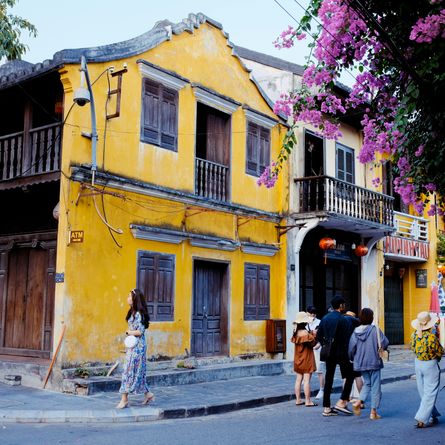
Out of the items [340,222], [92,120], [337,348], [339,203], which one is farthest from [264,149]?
[337,348]

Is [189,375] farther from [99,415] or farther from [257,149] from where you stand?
[257,149]

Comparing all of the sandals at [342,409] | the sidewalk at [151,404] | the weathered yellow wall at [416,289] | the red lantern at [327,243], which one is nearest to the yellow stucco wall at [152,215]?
Result: the sidewalk at [151,404]

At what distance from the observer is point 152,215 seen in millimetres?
13820

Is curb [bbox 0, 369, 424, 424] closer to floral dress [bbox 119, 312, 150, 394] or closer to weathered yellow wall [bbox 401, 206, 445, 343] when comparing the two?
floral dress [bbox 119, 312, 150, 394]

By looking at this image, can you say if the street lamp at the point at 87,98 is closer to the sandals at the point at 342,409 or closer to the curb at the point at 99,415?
the curb at the point at 99,415

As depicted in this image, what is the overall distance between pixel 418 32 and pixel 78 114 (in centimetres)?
738

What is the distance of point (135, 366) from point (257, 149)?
8456 mm

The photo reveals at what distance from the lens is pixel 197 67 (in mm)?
15383

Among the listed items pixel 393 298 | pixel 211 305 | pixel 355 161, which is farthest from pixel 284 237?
pixel 393 298

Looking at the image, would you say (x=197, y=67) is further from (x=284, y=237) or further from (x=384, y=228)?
(x=384, y=228)

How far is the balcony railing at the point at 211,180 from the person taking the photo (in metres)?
15.2

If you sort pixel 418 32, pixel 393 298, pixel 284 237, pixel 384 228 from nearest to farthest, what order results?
pixel 418 32 → pixel 284 237 → pixel 384 228 → pixel 393 298

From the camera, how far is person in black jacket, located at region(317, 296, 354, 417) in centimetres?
1014

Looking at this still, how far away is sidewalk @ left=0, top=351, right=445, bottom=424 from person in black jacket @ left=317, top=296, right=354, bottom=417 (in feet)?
6.35
